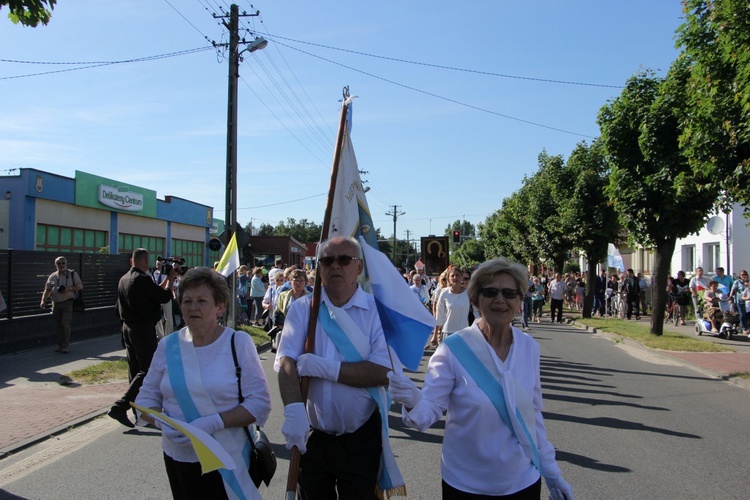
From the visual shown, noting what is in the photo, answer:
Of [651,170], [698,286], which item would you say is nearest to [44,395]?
[651,170]

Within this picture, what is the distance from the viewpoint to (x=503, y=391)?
292 centimetres

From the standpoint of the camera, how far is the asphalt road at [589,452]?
5281 mm

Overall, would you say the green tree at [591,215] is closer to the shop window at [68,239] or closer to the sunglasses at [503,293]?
the shop window at [68,239]

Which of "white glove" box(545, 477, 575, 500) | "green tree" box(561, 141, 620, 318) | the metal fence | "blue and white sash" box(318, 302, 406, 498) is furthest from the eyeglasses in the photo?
"green tree" box(561, 141, 620, 318)

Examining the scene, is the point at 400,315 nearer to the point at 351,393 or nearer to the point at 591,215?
the point at 351,393

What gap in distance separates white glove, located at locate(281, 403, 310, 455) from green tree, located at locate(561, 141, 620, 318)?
75.6 ft

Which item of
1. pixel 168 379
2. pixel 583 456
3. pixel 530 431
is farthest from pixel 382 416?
pixel 583 456

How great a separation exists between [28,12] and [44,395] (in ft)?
16.7

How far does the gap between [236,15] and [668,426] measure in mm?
16689

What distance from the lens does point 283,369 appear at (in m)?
3.13

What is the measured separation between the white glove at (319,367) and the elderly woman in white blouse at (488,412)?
29 cm

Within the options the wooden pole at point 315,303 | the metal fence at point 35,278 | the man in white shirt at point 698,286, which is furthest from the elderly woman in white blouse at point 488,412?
the man in white shirt at point 698,286

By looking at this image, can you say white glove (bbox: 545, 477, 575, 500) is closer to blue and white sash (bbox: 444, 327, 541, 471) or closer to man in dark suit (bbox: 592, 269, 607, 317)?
blue and white sash (bbox: 444, 327, 541, 471)

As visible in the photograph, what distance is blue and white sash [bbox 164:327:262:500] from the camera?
3.13 m
